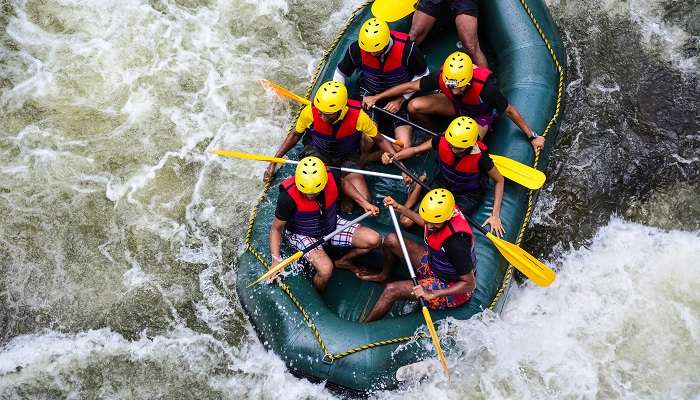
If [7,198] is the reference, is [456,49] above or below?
above

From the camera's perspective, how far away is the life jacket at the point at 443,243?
14.7ft

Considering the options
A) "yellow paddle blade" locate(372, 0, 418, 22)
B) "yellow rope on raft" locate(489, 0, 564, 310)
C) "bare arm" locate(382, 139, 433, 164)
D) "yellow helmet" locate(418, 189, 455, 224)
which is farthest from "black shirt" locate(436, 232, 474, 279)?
"yellow paddle blade" locate(372, 0, 418, 22)

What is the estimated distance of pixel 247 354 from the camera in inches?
214

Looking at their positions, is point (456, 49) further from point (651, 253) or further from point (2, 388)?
point (2, 388)

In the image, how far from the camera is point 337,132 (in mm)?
5070

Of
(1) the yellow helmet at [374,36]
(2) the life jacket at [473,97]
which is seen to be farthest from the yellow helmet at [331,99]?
(2) the life jacket at [473,97]

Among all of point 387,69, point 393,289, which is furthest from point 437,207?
point 387,69

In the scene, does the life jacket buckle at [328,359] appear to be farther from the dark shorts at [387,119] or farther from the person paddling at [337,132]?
the dark shorts at [387,119]

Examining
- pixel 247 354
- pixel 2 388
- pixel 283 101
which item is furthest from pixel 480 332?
pixel 2 388

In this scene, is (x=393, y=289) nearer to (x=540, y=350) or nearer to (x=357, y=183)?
(x=357, y=183)

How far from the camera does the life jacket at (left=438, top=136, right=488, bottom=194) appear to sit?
16.1 feet

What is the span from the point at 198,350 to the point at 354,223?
1.56 metres

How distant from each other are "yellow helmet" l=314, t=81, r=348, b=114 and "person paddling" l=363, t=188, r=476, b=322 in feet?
2.25

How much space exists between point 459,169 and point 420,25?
1.57m
